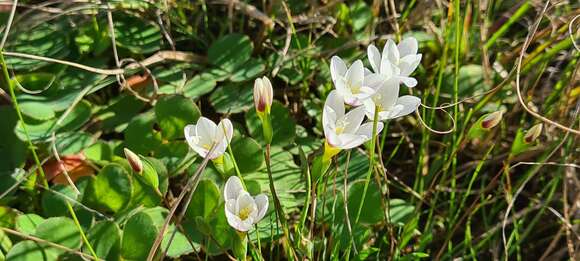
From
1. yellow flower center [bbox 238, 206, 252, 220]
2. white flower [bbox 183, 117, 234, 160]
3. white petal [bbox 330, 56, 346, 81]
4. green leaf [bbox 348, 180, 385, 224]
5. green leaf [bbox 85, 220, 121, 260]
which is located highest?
white petal [bbox 330, 56, 346, 81]

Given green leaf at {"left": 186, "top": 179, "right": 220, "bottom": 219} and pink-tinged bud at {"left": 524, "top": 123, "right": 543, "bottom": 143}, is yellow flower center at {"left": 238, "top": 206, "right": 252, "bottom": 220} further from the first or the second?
pink-tinged bud at {"left": 524, "top": 123, "right": 543, "bottom": 143}

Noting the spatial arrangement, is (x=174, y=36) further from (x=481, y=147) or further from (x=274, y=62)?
(x=481, y=147)

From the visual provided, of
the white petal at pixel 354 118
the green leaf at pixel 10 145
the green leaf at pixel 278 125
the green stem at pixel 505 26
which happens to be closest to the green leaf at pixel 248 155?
the green leaf at pixel 278 125

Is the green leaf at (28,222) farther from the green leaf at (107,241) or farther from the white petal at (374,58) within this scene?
the white petal at (374,58)

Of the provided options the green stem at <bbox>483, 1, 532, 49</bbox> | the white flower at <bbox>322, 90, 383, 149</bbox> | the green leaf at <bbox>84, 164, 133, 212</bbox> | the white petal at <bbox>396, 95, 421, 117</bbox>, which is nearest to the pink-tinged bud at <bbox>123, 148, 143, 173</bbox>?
the green leaf at <bbox>84, 164, 133, 212</bbox>

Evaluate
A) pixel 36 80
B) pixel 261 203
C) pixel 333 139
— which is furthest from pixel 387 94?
pixel 36 80

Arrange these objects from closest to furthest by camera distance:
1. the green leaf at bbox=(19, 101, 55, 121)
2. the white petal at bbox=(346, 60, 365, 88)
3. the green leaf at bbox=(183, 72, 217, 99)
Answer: the white petal at bbox=(346, 60, 365, 88) → the green leaf at bbox=(19, 101, 55, 121) → the green leaf at bbox=(183, 72, 217, 99)
